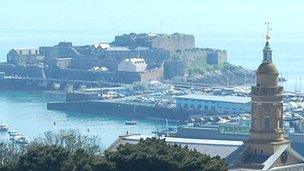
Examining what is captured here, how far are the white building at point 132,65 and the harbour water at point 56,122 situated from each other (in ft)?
37.5

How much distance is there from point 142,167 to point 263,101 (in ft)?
10.1

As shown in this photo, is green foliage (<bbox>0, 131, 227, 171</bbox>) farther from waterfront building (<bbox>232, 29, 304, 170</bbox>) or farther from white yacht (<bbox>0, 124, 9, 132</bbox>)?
white yacht (<bbox>0, 124, 9, 132</bbox>)

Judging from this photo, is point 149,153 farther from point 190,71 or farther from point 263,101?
point 190,71

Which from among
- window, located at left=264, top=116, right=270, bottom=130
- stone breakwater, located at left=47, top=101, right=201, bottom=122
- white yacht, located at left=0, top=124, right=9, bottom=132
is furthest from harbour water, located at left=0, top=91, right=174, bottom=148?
window, located at left=264, top=116, right=270, bottom=130

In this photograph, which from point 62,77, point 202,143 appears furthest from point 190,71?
point 202,143

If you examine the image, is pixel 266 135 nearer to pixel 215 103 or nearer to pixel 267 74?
pixel 267 74

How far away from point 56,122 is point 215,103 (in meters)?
8.22

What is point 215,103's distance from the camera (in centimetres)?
5847

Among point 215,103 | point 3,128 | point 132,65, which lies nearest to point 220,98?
point 215,103

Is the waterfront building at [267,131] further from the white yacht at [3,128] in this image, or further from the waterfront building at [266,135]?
the white yacht at [3,128]

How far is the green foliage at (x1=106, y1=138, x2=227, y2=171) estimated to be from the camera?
18.1m

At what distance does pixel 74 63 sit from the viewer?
80.8 metres

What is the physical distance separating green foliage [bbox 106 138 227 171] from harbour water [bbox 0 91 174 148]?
922 inches

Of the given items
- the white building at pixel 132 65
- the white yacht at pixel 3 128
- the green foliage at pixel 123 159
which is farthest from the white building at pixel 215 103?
the green foliage at pixel 123 159
